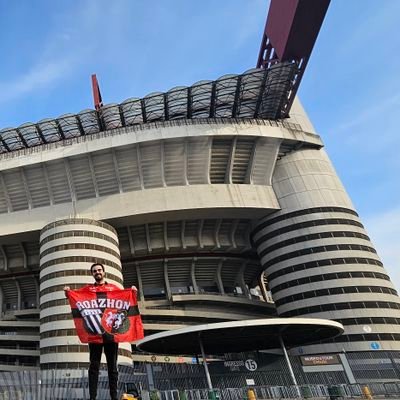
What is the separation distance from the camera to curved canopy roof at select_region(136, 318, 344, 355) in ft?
88.8

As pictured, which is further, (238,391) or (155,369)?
(155,369)

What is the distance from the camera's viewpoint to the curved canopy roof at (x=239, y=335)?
88.8 ft

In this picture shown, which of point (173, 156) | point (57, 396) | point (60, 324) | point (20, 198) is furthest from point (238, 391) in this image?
point (20, 198)

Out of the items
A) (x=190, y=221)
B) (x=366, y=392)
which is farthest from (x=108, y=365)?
(x=190, y=221)

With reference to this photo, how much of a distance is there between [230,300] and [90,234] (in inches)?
978

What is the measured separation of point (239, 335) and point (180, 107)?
3699 centimetres

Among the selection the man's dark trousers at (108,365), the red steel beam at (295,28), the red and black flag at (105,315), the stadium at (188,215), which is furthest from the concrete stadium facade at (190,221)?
the man's dark trousers at (108,365)

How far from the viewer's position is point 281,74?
54125 mm

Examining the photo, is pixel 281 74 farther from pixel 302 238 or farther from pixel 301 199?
pixel 302 238

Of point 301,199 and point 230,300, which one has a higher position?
point 301,199

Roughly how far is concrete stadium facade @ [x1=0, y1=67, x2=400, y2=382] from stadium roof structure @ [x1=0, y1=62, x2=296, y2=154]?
381 millimetres

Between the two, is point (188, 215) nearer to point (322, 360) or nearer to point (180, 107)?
Result: point (180, 107)

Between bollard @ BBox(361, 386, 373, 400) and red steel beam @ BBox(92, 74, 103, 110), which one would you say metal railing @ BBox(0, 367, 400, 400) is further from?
red steel beam @ BBox(92, 74, 103, 110)

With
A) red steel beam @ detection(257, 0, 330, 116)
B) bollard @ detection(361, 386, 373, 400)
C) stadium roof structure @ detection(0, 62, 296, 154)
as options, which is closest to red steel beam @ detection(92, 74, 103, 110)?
stadium roof structure @ detection(0, 62, 296, 154)
